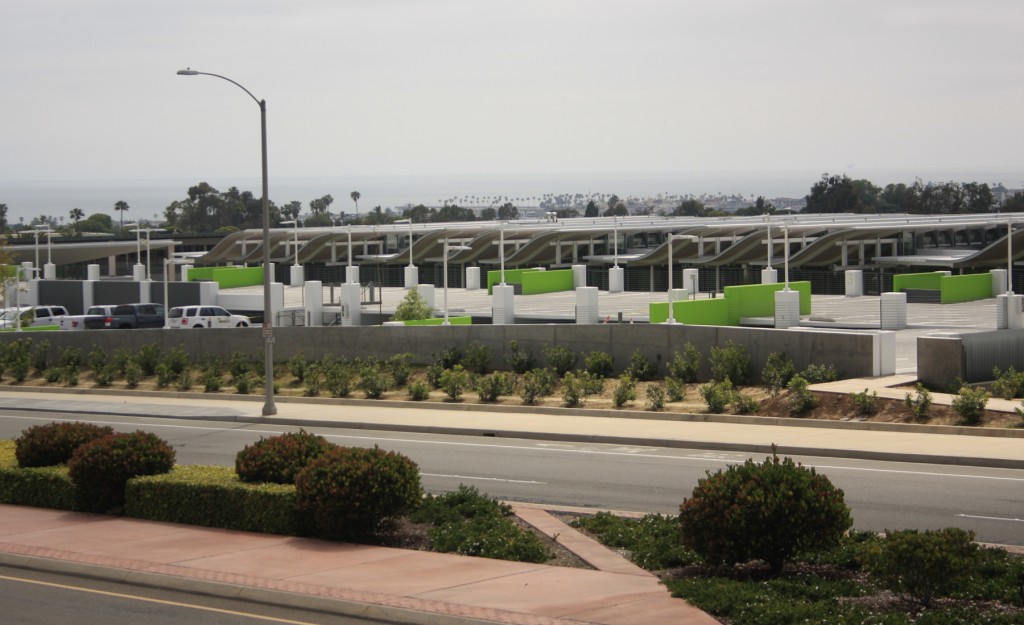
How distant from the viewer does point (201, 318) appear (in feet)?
180

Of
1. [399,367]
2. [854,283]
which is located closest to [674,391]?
[399,367]

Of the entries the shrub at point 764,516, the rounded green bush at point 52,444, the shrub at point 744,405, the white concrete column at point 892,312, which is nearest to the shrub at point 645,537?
the shrub at point 764,516

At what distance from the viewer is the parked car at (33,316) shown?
5626cm

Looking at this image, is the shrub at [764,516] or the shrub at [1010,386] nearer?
the shrub at [764,516]

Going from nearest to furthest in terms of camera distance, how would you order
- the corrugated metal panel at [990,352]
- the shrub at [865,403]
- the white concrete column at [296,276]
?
the shrub at [865,403], the corrugated metal panel at [990,352], the white concrete column at [296,276]

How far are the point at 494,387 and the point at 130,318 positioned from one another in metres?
31.6

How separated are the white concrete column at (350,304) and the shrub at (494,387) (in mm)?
19592

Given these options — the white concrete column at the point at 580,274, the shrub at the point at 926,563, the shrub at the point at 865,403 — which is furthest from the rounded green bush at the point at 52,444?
the white concrete column at the point at 580,274

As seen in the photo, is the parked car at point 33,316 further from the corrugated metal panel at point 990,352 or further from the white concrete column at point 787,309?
the corrugated metal panel at point 990,352

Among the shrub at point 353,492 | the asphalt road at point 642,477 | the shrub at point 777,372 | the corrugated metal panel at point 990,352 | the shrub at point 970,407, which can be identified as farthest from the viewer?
the shrub at point 777,372

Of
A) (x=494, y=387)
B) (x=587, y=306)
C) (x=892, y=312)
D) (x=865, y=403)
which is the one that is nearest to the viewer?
(x=865, y=403)

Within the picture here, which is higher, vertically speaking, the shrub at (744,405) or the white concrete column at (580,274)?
the white concrete column at (580,274)

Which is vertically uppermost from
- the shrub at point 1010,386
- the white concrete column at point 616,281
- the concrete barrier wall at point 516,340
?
the white concrete column at point 616,281

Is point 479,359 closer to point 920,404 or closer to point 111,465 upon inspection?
point 920,404
